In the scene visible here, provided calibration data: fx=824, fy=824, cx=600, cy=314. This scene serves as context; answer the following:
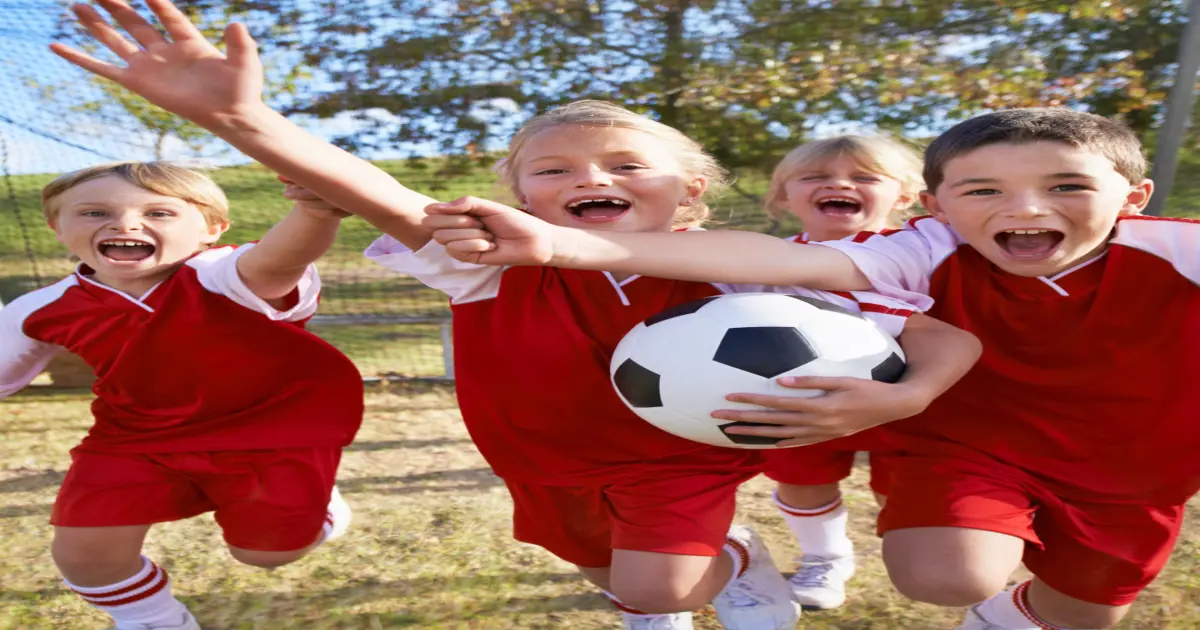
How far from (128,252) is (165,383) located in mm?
421

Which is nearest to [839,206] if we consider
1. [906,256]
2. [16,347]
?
[906,256]

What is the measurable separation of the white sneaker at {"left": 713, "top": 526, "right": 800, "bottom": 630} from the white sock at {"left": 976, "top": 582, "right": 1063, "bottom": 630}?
552 mm

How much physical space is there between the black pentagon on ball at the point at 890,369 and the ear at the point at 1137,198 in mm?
772

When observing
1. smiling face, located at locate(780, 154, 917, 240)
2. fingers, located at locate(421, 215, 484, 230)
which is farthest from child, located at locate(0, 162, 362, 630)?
smiling face, located at locate(780, 154, 917, 240)

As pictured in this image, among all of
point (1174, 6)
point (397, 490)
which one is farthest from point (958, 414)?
point (1174, 6)

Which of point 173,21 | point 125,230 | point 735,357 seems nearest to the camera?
point 173,21

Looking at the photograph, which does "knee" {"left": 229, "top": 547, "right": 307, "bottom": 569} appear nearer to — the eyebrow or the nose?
the nose

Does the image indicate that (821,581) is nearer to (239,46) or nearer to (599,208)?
(599,208)

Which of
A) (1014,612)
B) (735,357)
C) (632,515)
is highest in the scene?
(735,357)

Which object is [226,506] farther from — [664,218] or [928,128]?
[928,128]

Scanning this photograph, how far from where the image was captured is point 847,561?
2805mm

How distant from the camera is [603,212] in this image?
7.07 ft

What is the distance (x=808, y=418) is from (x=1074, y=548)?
970 mm

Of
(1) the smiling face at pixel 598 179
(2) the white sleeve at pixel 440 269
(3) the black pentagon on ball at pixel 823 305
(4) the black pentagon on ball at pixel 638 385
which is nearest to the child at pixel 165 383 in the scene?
(2) the white sleeve at pixel 440 269
